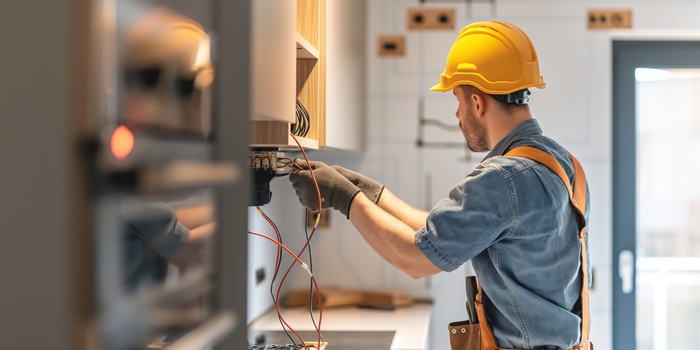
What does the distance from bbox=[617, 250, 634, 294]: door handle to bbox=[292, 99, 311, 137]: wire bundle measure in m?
1.80

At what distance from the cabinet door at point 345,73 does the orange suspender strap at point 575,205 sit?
0.60m

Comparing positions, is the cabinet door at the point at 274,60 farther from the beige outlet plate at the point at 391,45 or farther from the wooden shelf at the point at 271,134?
the beige outlet plate at the point at 391,45

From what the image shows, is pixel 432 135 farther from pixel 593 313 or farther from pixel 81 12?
pixel 81 12

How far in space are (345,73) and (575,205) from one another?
1046mm

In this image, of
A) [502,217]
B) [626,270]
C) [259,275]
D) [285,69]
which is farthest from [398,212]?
[626,270]

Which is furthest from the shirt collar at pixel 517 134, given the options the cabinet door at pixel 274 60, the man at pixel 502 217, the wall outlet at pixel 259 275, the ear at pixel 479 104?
the wall outlet at pixel 259 275

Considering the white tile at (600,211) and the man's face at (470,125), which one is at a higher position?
the man's face at (470,125)

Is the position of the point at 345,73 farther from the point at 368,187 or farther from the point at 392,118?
the point at 392,118

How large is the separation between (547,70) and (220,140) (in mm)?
2926

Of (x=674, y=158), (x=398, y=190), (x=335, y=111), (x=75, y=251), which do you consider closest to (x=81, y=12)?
(x=75, y=251)

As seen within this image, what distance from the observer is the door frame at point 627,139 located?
3283 mm

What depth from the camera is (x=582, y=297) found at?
1850 millimetres

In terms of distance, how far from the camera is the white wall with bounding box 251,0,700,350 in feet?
10.7

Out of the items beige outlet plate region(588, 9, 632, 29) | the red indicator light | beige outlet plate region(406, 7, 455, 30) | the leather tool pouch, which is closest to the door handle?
beige outlet plate region(588, 9, 632, 29)
